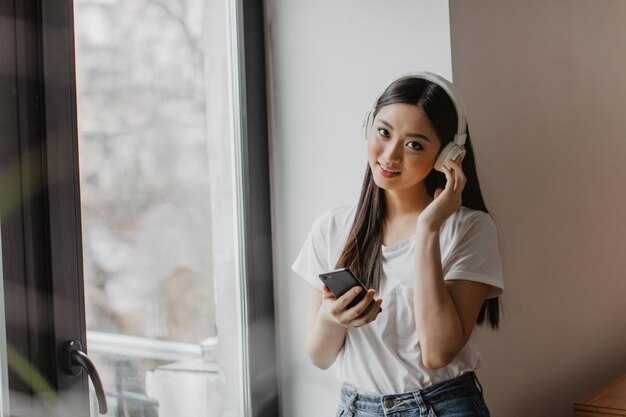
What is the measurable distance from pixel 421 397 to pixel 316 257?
1.16 feet

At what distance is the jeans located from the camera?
1.36m

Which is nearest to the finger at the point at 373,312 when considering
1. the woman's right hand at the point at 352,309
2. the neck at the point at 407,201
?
the woman's right hand at the point at 352,309

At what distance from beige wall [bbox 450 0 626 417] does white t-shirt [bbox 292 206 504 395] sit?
43 cm

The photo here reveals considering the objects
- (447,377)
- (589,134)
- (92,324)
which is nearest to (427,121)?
(447,377)

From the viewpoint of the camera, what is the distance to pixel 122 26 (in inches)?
62.7

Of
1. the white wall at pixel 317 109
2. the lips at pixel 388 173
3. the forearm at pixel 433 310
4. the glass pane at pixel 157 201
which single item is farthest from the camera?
the white wall at pixel 317 109

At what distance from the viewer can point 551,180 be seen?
2148mm

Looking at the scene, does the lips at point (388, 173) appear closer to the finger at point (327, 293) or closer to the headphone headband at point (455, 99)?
the headphone headband at point (455, 99)

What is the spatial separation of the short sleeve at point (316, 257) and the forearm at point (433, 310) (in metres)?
0.24

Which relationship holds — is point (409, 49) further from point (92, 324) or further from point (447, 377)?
point (92, 324)

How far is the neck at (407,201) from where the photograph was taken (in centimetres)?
148

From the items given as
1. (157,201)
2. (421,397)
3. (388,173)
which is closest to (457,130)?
(388,173)

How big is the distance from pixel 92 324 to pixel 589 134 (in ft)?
5.39

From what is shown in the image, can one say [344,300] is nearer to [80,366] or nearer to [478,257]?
[478,257]
